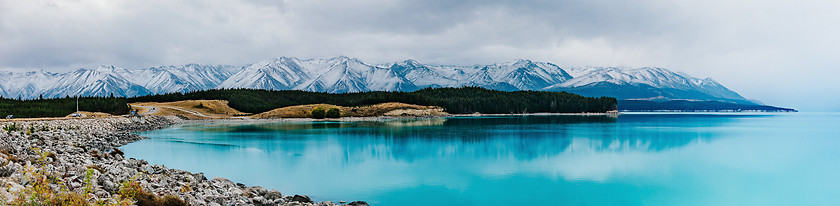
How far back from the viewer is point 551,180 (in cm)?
2356

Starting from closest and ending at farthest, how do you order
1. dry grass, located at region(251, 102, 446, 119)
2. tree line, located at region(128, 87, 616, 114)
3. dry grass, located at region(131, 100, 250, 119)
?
dry grass, located at region(131, 100, 250, 119), dry grass, located at region(251, 102, 446, 119), tree line, located at region(128, 87, 616, 114)

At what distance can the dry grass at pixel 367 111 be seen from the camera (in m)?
126

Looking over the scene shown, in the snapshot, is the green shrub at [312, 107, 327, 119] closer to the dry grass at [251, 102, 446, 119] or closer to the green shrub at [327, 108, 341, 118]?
the green shrub at [327, 108, 341, 118]

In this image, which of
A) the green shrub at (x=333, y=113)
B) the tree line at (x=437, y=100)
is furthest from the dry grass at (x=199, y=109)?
the green shrub at (x=333, y=113)

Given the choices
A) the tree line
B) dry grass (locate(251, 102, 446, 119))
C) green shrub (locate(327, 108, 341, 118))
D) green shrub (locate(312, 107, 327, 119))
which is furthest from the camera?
the tree line

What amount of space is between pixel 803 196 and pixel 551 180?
10.7 m

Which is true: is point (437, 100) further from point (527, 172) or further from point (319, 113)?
point (527, 172)

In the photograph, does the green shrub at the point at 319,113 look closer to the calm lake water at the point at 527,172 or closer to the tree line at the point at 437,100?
the tree line at the point at 437,100

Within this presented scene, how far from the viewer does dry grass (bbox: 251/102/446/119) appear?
413ft

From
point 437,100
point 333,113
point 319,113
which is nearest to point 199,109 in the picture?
point 319,113

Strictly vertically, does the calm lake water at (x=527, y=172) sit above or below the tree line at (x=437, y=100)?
below

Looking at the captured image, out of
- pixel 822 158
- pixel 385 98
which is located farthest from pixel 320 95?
pixel 822 158

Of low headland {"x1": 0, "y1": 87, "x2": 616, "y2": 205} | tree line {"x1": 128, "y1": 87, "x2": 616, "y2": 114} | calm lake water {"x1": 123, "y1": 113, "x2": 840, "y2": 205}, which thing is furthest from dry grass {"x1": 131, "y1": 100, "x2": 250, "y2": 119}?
calm lake water {"x1": 123, "y1": 113, "x2": 840, "y2": 205}

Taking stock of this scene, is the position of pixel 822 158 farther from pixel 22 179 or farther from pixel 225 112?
pixel 225 112
